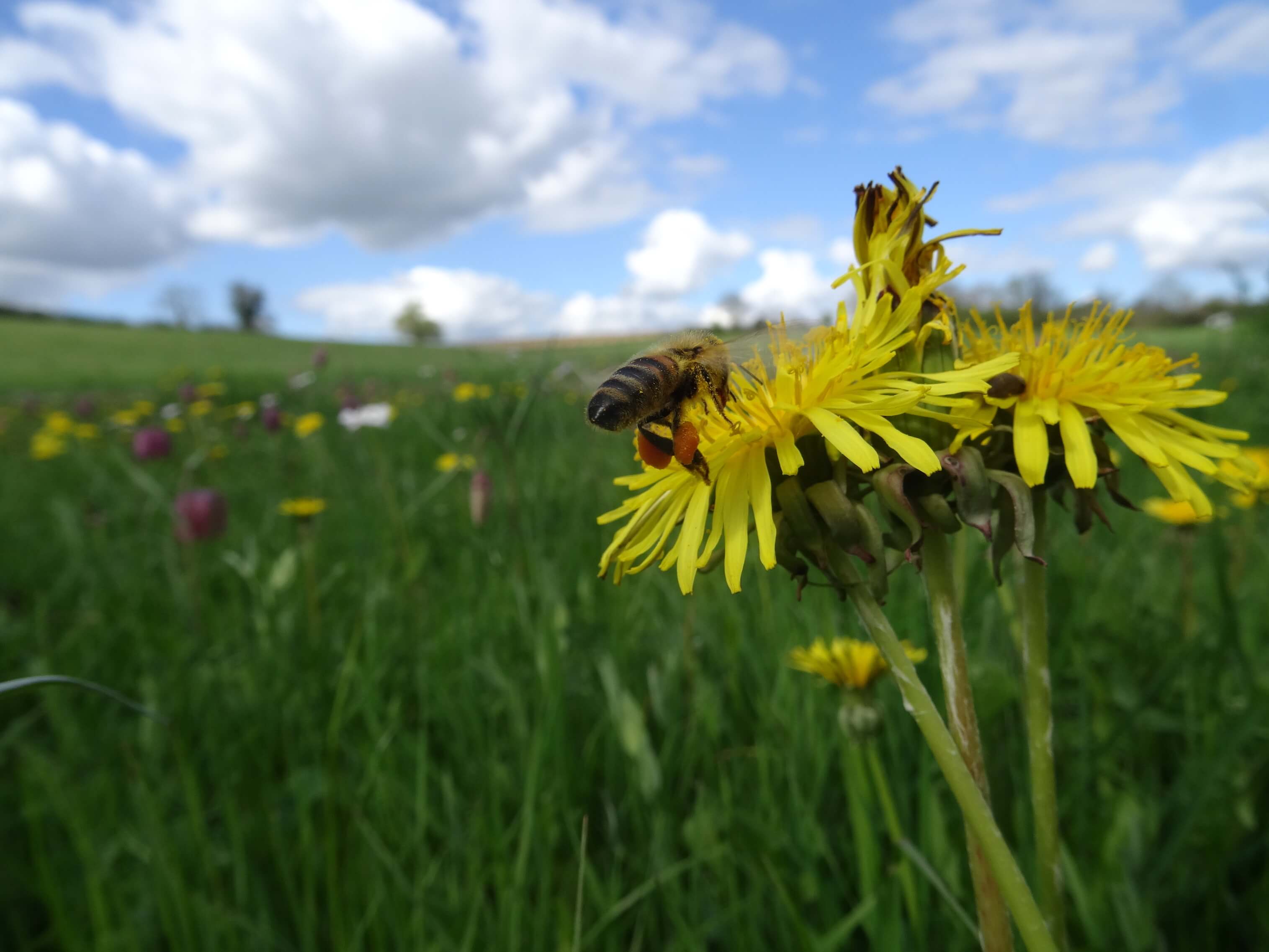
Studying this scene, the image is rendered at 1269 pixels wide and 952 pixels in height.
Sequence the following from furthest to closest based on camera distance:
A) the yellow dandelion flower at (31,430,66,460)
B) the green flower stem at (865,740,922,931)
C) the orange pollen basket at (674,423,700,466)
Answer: the yellow dandelion flower at (31,430,66,460), the green flower stem at (865,740,922,931), the orange pollen basket at (674,423,700,466)

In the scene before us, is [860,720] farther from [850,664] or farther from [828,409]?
[828,409]

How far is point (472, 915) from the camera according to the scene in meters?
1.24

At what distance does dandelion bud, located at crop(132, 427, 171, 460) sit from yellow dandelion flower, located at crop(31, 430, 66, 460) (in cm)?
365

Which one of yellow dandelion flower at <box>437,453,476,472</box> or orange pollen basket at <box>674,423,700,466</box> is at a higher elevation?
orange pollen basket at <box>674,423,700,466</box>

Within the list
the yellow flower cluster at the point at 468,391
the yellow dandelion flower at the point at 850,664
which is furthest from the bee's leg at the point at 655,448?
the yellow flower cluster at the point at 468,391

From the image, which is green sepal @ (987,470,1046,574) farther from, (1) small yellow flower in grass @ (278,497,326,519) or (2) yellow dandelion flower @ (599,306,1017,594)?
(1) small yellow flower in grass @ (278,497,326,519)

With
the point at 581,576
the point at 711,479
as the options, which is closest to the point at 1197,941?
the point at 711,479

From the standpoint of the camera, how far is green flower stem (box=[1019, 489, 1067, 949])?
855 millimetres

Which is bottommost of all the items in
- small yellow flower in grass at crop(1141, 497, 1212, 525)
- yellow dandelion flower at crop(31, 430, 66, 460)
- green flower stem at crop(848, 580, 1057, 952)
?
yellow dandelion flower at crop(31, 430, 66, 460)

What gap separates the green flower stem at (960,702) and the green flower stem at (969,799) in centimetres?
6

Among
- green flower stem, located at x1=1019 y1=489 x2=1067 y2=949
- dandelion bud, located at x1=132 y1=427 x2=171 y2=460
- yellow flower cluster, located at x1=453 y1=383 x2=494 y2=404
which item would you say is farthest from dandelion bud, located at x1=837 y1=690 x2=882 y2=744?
yellow flower cluster, located at x1=453 y1=383 x2=494 y2=404

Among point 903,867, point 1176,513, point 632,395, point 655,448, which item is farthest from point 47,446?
point 1176,513

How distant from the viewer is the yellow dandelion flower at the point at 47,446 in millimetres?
6926

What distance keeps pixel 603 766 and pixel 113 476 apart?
6126 mm
